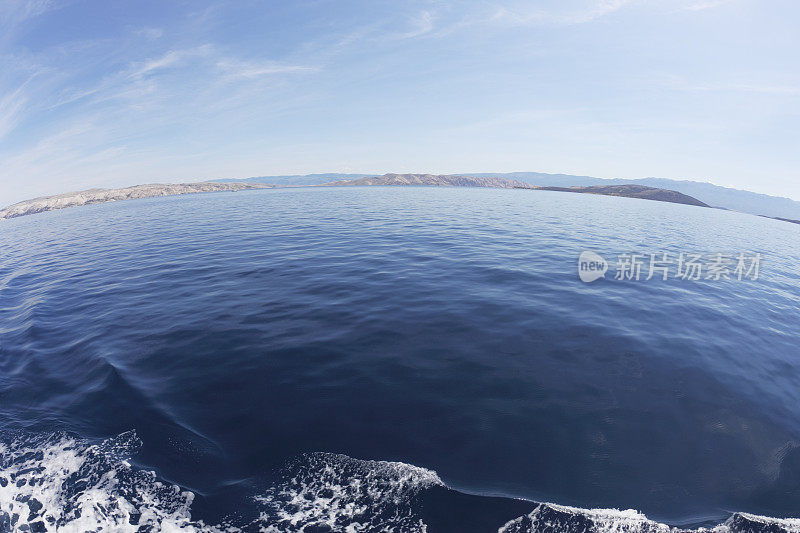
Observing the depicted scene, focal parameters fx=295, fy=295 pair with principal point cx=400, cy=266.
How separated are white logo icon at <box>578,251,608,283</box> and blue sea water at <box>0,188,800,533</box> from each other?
1945 mm

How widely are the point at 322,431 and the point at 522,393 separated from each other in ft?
15.4

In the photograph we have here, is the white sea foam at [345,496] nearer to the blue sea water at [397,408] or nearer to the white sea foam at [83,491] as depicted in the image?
the blue sea water at [397,408]

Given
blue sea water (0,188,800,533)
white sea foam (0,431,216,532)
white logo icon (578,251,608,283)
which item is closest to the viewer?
white sea foam (0,431,216,532)

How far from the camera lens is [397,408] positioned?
6.65 metres

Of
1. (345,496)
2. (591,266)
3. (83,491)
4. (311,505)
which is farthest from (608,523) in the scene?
(591,266)

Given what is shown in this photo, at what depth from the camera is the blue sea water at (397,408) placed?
4.85 metres

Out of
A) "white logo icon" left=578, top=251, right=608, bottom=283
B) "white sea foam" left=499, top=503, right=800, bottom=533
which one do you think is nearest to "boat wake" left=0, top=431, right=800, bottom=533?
"white sea foam" left=499, top=503, right=800, bottom=533

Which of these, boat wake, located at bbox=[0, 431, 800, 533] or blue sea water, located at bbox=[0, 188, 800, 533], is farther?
blue sea water, located at bbox=[0, 188, 800, 533]

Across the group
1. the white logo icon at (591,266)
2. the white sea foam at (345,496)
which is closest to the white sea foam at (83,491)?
the white sea foam at (345,496)

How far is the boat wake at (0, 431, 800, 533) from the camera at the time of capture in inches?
177

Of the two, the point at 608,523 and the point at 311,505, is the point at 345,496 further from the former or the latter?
the point at 608,523

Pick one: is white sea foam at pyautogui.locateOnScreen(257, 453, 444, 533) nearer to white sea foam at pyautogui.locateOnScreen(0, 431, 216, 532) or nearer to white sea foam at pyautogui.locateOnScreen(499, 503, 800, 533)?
white sea foam at pyautogui.locateOnScreen(0, 431, 216, 532)

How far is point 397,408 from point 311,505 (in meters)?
2.42

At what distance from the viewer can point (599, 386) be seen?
24.6ft
